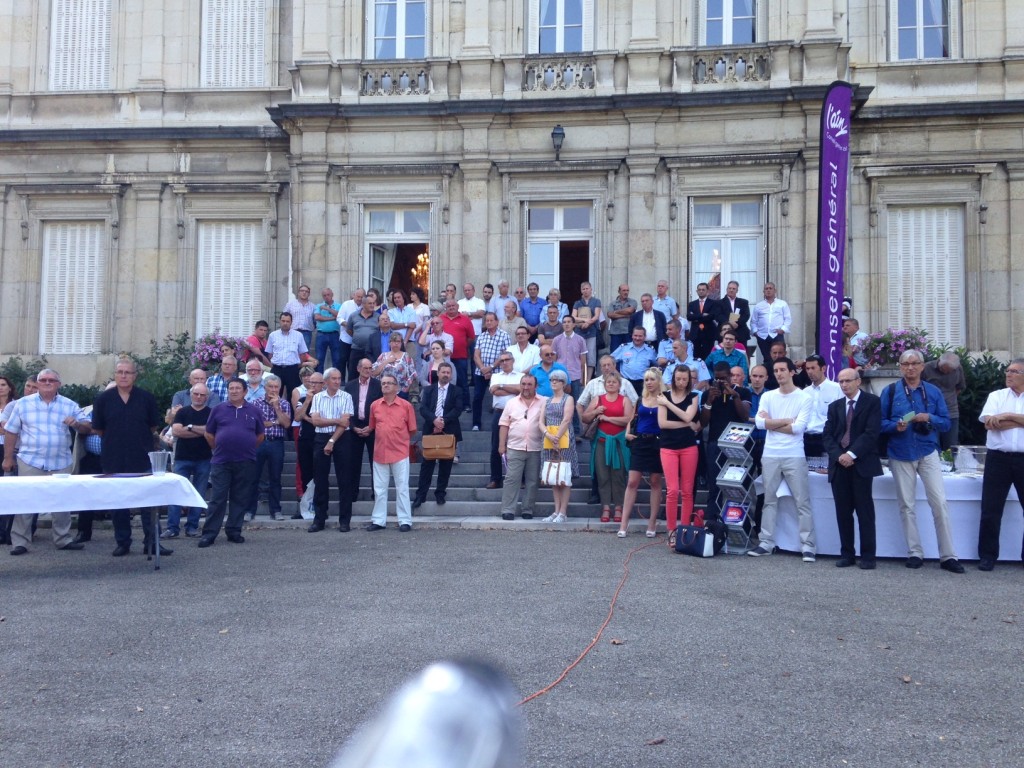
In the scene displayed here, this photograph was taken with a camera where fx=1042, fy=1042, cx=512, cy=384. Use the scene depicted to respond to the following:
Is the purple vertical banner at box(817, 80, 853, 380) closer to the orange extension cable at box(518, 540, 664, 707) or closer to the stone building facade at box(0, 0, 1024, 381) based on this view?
the stone building facade at box(0, 0, 1024, 381)

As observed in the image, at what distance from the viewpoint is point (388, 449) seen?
40.7ft

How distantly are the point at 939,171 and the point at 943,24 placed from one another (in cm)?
292

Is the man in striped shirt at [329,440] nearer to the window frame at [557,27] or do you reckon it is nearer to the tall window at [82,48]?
the window frame at [557,27]

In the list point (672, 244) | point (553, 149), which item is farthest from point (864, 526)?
point (553, 149)

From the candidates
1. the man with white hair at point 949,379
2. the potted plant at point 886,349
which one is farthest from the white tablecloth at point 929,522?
the potted plant at point 886,349

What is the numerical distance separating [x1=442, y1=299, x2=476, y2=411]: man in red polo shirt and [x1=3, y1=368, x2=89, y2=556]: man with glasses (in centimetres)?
612

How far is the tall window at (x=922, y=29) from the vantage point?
19.6 meters

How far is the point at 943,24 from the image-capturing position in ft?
64.4

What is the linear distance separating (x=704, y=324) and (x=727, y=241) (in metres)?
3.39

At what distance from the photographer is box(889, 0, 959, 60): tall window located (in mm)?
19609

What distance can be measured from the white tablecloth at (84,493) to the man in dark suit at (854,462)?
20.4ft

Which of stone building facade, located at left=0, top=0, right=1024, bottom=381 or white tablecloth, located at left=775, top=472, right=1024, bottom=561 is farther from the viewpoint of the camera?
stone building facade, located at left=0, top=0, right=1024, bottom=381

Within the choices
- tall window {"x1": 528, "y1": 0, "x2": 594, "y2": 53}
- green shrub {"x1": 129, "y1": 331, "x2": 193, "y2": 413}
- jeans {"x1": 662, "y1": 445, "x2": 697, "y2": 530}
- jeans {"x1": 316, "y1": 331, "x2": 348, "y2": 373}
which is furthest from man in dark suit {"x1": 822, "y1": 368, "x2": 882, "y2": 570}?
tall window {"x1": 528, "y1": 0, "x2": 594, "y2": 53}

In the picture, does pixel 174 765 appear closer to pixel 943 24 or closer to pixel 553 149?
pixel 553 149
